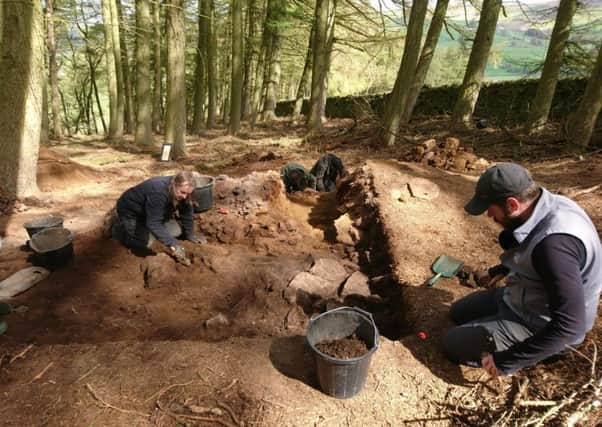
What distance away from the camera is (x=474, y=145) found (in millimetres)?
9391

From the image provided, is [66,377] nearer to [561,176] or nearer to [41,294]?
[41,294]

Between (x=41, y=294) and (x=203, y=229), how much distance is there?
225 centimetres

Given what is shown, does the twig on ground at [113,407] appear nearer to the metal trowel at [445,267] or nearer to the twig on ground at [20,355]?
the twig on ground at [20,355]

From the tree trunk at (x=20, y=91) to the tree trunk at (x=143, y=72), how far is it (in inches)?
181

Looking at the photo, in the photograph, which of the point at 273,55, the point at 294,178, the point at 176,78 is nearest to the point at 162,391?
the point at 294,178

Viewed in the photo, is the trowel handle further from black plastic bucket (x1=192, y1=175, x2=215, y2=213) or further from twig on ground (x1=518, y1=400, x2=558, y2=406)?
black plastic bucket (x1=192, y1=175, x2=215, y2=213)

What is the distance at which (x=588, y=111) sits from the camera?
7.15 metres

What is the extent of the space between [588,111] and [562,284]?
23.9 ft

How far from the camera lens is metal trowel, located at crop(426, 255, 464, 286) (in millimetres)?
3650

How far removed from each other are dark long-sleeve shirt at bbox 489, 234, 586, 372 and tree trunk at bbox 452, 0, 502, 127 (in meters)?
9.33

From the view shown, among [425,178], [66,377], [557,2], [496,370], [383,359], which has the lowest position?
[66,377]

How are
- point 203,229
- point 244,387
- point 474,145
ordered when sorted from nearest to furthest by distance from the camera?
point 244,387, point 203,229, point 474,145

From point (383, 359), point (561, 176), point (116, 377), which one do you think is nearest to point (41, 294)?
point (116, 377)

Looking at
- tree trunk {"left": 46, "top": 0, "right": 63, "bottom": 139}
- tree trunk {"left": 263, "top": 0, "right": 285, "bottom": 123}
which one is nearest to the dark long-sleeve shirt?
tree trunk {"left": 263, "top": 0, "right": 285, "bottom": 123}
